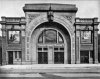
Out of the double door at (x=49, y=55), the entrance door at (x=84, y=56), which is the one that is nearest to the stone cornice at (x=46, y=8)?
the double door at (x=49, y=55)

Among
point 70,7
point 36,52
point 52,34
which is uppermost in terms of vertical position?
point 70,7

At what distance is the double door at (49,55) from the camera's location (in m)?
22.6

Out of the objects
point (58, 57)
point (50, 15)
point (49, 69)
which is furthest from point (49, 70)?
point (50, 15)

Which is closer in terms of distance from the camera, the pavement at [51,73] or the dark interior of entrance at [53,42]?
the pavement at [51,73]

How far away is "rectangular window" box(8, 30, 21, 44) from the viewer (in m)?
22.0

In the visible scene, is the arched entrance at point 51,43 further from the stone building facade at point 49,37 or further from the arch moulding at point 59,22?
the arch moulding at point 59,22

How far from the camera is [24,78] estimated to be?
11.2m

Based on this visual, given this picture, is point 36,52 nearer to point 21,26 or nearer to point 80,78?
point 21,26

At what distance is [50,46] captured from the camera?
2269 centimetres

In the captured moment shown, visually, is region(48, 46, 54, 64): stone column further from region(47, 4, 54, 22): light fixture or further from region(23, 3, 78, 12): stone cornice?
region(23, 3, 78, 12): stone cornice

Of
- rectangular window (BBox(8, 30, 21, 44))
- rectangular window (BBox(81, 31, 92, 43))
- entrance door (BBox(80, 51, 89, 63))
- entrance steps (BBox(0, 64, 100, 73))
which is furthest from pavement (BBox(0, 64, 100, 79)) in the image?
rectangular window (BBox(81, 31, 92, 43))

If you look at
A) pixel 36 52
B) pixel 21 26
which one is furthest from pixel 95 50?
pixel 21 26

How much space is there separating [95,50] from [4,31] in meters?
17.1

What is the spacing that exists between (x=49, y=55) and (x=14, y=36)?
7.44 meters
